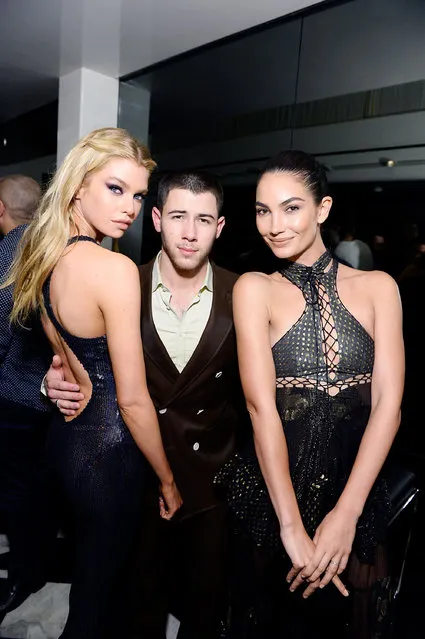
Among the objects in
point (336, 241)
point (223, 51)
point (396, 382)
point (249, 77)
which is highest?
point (223, 51)

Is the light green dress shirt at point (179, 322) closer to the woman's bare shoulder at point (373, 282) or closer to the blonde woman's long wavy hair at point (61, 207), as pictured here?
the blonde woman's long wavy hair at point (61, 207)

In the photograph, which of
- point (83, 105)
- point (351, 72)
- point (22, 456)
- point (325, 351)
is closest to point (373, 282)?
point (325, 351)

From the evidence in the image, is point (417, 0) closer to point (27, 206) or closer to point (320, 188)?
point (320, 188)

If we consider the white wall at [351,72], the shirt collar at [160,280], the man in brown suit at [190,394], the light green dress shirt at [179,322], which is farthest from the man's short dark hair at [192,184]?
the white wall at [351,72]

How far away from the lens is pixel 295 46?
10.8ft

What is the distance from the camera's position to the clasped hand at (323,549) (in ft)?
4.50

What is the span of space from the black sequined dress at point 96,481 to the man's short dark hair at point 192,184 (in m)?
0.58

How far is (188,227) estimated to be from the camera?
1849mm

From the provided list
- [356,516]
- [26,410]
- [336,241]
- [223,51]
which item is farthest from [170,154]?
[356,516]

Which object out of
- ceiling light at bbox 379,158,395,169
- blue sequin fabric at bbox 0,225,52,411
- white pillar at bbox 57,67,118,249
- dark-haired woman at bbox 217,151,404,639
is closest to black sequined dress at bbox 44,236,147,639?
dark-haired woman at bbox 217,151,404,639

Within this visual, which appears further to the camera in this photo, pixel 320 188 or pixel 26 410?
pixel 26 410

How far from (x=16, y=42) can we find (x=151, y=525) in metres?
3.86

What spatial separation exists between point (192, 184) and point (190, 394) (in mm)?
791

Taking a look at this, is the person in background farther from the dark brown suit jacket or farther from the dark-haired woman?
the dark-haired woman
